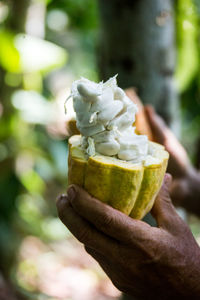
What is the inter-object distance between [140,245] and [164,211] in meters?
0.14

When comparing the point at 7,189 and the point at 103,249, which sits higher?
the point at 103,249

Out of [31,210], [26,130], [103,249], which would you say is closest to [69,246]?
[31,210]

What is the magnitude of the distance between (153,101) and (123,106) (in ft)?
2.22

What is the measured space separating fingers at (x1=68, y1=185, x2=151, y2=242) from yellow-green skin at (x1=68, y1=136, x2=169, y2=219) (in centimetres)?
2

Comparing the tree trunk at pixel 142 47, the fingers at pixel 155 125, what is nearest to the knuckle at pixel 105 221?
the fingers at pixel 155 125

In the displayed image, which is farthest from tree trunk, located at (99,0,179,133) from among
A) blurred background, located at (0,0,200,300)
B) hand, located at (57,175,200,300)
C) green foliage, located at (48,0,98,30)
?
green foliage, located at (48,0,98,30)

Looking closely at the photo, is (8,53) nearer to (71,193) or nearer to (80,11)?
(80,11)

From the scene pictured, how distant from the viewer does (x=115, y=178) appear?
874 millimetres

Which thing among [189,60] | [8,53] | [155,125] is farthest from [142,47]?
[8,53]

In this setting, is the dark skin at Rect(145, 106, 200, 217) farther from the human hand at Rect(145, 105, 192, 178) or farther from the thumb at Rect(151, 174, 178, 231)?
the thumb at Rect(151, 174, 178, 231)

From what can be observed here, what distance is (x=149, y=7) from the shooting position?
1.46 metres

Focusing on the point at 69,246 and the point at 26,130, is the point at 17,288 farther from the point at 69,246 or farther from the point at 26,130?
the point at 26,130

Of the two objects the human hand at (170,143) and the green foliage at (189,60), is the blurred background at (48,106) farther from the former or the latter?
the human hand at (170,143)

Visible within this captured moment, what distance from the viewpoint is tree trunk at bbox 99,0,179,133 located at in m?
1.47
